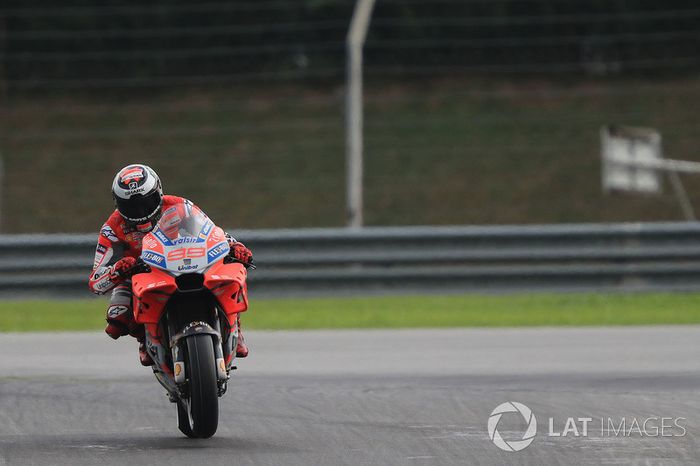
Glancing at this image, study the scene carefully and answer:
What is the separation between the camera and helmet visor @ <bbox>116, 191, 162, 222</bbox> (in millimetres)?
7625

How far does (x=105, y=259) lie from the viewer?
792cm

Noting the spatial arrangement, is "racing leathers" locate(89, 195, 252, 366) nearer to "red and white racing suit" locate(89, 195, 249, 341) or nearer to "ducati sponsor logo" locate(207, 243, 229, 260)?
"red and white racing suit" locate(89, 195, 249, 341)

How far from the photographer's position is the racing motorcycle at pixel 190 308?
7.16 meters

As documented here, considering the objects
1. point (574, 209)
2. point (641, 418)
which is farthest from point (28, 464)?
point (574, 209)

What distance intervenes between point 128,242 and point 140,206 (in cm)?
34

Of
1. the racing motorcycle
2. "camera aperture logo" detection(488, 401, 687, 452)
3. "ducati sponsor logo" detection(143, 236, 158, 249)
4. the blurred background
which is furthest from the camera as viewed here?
the blurred background

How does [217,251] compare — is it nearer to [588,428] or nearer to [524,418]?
[524,418]

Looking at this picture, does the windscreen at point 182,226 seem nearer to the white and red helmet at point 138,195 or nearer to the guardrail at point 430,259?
the white and red helmet at point 138,195

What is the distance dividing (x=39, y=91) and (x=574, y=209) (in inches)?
557

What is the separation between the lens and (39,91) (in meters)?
38.8

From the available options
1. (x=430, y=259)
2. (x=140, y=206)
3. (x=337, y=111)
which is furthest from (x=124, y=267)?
(x=337, y=111)

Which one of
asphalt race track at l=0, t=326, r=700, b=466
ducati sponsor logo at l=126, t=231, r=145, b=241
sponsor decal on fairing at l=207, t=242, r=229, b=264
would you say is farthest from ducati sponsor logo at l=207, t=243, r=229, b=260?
asphalt race track at l=0, t=326, r=700, b=466

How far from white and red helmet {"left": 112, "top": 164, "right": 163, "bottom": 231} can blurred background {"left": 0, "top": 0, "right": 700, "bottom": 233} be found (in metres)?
23.5

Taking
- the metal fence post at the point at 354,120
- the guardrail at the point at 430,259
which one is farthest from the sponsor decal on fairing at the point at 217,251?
the metal fence post at the point at 354,120
